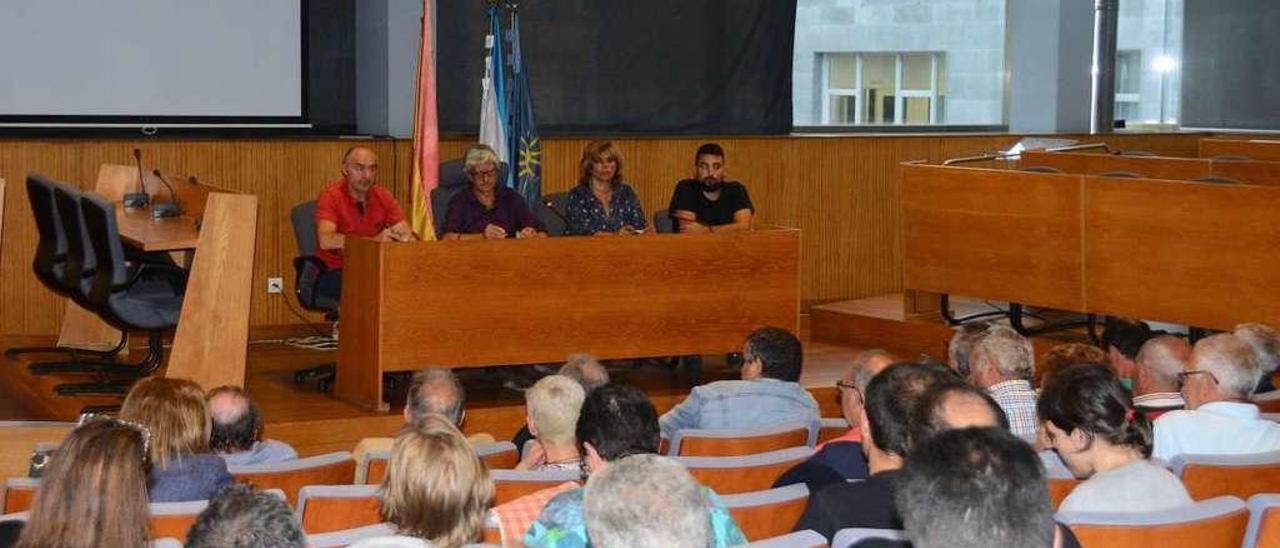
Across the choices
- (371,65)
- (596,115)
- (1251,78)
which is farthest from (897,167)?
(1251,78)

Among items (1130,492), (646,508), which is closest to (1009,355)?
(1130,492)

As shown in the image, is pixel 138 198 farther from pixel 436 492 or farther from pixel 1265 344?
pixel 436 492

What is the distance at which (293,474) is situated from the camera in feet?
14.6

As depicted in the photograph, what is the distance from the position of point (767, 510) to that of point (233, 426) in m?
1.62

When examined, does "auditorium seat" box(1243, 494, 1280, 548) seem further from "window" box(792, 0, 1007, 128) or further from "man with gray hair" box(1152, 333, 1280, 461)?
"window" box(792, 0, 1007, 128)

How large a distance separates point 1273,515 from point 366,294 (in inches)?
171

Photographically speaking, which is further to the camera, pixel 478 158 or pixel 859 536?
pixel 478 158

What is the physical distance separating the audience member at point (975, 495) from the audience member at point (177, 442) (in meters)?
2.16

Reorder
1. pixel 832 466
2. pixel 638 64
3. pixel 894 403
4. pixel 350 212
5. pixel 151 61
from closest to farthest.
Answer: pixel 894 403 < pixel 832 466 < pixel 350 212 < pixel 151 61 < pixel 638 64

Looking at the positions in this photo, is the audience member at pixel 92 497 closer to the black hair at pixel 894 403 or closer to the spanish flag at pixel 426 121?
the black hair at pixel 894 403

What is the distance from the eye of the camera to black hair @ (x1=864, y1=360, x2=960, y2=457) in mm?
3709

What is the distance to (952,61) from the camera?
1274cm

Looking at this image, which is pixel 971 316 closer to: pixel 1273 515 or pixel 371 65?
pixel 371 65

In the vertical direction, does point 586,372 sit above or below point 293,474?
above
